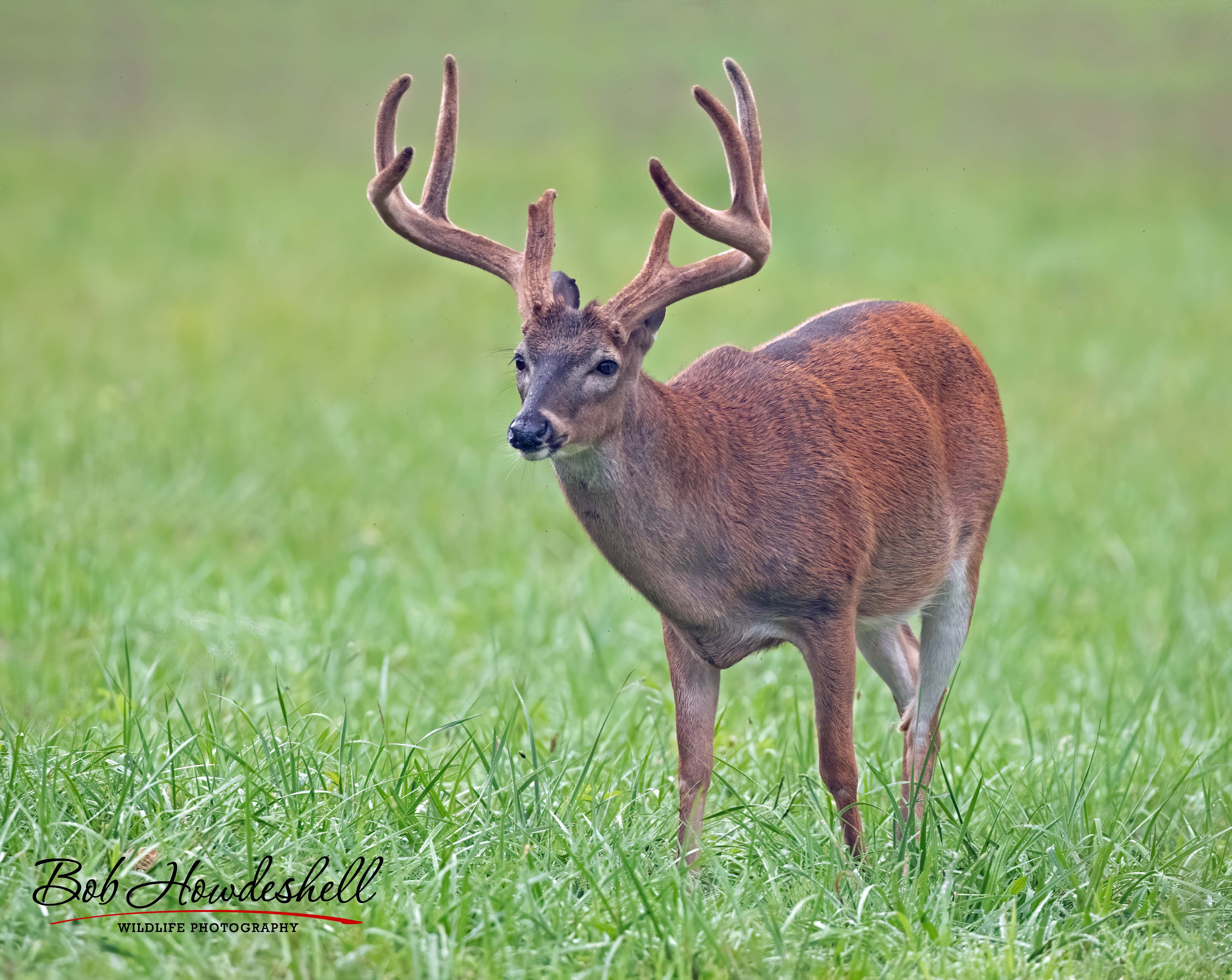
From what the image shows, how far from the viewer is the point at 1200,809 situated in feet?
17.0

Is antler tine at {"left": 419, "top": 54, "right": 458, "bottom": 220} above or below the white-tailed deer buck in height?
above

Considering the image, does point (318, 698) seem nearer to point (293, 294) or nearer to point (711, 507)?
point (711, 507)

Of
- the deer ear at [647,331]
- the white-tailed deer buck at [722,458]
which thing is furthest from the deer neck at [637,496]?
the deer ear at [647,331]

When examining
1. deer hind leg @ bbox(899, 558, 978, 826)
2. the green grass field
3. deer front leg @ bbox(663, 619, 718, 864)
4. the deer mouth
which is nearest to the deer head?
the deer mouth

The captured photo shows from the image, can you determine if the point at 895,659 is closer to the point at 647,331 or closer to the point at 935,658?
the point at 935,658

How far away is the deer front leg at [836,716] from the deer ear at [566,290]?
3.77ft

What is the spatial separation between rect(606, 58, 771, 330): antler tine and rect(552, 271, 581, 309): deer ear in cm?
11

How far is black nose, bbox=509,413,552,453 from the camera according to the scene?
382cm

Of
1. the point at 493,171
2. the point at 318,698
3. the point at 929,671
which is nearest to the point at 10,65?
the point at 493,171

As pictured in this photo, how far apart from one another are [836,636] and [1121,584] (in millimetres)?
4911

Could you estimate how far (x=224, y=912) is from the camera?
340 centimetres

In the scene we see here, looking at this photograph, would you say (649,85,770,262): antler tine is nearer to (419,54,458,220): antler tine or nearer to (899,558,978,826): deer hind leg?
(419,54,458,220): antler tine

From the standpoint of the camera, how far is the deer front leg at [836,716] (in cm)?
421

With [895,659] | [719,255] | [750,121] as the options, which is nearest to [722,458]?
[719,255]
